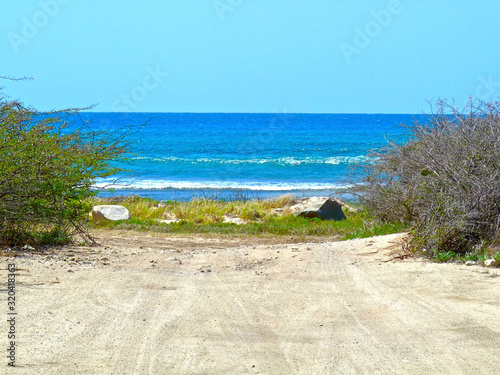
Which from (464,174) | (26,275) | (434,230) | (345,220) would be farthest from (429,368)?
(345,220)

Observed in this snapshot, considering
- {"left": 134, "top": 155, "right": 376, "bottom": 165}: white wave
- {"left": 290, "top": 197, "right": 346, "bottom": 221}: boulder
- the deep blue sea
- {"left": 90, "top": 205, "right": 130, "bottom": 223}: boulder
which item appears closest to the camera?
{"left": 90, "top": 205, "right": 130, "bottom": 223}: boulder

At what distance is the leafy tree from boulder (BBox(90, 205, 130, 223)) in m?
4.40

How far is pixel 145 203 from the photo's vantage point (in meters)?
17.8

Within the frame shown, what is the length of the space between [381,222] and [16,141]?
776 centimetres

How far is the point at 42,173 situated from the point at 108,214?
19.0ft

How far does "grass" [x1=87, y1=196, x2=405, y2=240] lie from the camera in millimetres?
12523

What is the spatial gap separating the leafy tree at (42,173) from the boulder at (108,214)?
4397 millimetres

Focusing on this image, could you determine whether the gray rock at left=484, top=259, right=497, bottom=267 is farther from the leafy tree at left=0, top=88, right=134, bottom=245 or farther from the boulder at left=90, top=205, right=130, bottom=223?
the boulder at left=90, top=205, right=130, bottom=223

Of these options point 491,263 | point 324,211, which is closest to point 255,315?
point 491,263

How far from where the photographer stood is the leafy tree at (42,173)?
8133mm

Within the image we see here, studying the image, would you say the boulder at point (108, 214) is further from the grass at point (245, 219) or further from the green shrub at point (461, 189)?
the green shrub at point (461, 189)

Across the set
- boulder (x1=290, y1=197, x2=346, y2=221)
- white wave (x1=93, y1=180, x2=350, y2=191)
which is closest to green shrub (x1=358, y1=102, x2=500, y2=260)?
boulder (x1=290, y1=197, x2=346, y2=221)

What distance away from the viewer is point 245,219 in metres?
15.6

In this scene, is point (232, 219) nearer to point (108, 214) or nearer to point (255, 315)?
point (108, 214)
